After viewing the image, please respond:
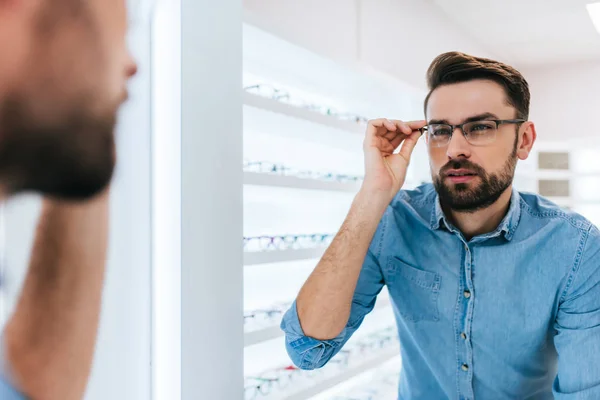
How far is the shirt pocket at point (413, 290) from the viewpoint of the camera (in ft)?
5.19

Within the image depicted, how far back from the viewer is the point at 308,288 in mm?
1475

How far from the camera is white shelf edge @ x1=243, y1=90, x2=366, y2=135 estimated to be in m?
1.74

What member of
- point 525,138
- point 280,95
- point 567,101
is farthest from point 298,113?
point 567,101

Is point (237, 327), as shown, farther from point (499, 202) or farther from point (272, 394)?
point (499, 202)

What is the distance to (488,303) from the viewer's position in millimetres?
1521

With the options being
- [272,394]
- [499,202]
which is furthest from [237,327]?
[499,202]

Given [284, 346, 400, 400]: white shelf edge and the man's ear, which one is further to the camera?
[284, 346, 400, 400]: white shelf edge

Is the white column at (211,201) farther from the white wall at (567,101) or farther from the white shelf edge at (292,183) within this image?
the white wall at (567,101)

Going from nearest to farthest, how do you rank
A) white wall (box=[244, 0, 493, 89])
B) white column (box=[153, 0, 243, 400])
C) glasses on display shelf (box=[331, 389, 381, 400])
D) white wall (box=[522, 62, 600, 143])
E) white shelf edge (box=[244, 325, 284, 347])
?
white column (box=[153, 0, 243, 400]) < white shelf edge (box=[244, 325, 284, 347]) < white wall (box=[244, 0, 493, 89]) < glasses on display shelf (box=[331, 389, 381, 400]) < white wall (box=[522, 62, 600, 143])

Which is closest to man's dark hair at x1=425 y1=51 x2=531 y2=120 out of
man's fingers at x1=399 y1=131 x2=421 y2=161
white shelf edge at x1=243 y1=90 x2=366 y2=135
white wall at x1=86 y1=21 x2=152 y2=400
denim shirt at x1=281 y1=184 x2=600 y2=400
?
man's fingers at x1=399 y1=131 x2=421 y2=161

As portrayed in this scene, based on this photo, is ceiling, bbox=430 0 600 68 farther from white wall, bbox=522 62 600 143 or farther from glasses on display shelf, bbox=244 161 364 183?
glasses on display shelf, bbox=244 161 364 183

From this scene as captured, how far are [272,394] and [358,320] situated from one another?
43cm

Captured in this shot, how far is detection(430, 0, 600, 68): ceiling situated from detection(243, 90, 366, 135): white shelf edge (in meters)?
1.32

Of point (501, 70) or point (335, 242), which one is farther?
point (501, 70)
